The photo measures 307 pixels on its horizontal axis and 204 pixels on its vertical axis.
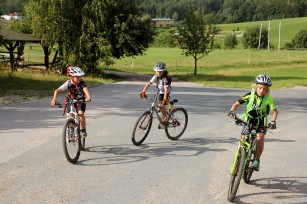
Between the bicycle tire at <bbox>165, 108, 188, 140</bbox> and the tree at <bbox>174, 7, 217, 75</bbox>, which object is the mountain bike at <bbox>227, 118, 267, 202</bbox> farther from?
the tree at <bbox>174, 7, 217, 75</bbox>

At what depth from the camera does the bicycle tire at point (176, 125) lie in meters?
9.03

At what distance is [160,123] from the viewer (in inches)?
350

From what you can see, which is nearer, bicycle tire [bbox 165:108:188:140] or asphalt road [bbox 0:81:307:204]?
asphalt road [bbox 0:81:307:204]

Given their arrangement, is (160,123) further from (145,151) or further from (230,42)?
(230,42)

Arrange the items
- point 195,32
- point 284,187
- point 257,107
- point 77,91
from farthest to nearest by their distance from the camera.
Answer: point 195,32 < point 77,91 < point 284,187 < point 257,107

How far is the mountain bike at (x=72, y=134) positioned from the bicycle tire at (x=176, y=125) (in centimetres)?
258

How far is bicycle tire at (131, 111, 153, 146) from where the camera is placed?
8.14 meters

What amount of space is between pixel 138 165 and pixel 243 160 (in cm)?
217

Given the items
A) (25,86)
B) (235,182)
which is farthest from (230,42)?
(235,182)

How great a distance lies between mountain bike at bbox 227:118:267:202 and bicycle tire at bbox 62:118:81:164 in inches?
112

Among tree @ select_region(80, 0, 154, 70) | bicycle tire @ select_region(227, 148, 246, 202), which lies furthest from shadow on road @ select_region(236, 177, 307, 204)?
tree @ select_region(80, 0, 154, 70)

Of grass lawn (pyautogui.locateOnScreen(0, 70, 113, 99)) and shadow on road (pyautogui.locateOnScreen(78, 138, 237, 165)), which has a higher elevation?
grass lawn (pyautogui.locateOnScreen(0, 70, 113, 99))

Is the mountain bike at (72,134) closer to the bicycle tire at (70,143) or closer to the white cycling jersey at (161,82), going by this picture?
the bicycle tire at (70,143)

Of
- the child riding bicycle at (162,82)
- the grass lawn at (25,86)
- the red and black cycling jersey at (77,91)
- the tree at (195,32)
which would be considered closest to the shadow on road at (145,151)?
the child riding bicycle at (162,82)
